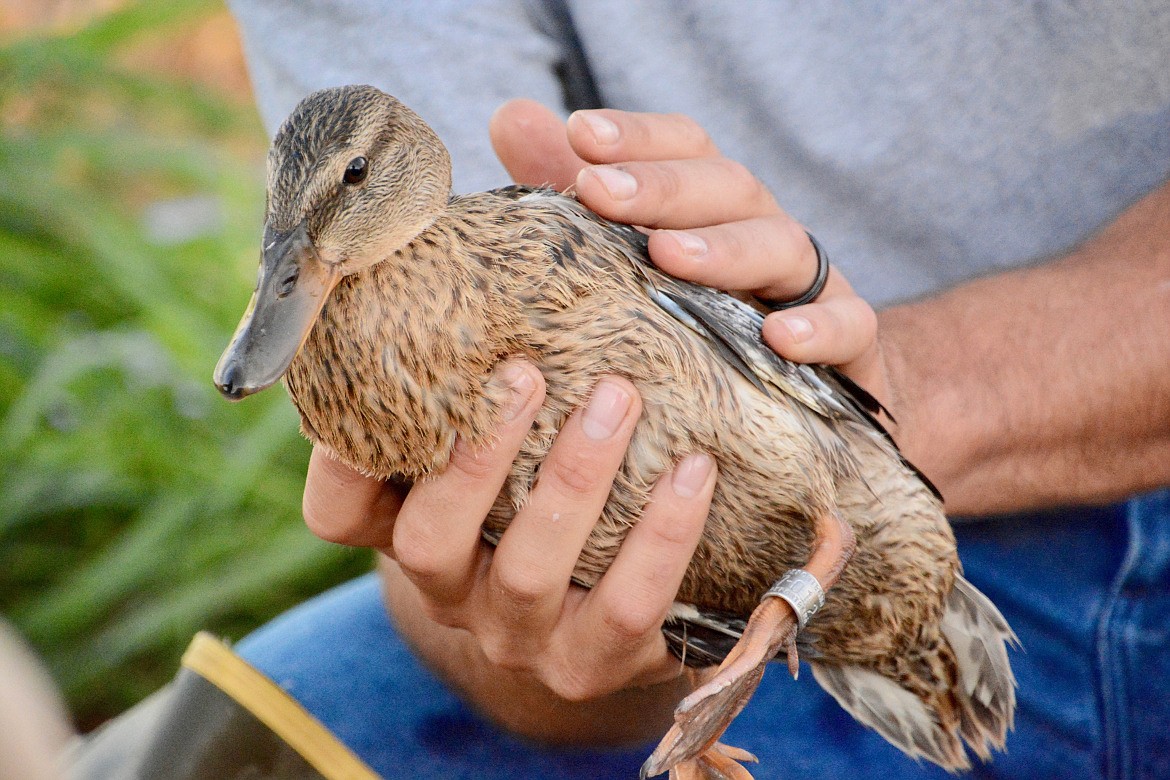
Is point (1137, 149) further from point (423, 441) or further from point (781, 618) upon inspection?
point (423, 441)

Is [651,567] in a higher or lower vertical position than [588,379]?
lower

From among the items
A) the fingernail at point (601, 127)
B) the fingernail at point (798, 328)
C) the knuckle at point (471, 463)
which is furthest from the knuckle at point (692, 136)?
the knuckle at point (471, 463)

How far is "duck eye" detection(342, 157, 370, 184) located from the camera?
1486 millimetres

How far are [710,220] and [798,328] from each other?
25 cm

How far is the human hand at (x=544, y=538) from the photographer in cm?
153

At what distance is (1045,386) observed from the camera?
2.20 m

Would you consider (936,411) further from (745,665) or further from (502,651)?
(502,651)

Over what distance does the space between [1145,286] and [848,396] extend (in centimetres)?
85

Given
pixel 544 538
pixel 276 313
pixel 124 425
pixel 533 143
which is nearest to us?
pixel 276 313

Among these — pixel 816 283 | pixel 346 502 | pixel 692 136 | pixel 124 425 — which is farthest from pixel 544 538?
pixel 124 425

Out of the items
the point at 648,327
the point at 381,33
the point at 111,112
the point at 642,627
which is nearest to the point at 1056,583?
the point at 642,627

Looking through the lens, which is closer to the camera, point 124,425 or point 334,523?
point 334,523

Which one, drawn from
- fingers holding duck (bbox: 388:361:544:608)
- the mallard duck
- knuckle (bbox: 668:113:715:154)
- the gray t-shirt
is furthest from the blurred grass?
knuckle (bbox: 668:113:715:154)

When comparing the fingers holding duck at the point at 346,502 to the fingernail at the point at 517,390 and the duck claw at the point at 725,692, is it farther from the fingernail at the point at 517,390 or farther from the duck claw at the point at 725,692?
the duck claw at the point at 725,692
